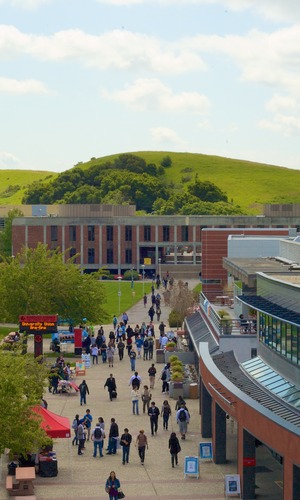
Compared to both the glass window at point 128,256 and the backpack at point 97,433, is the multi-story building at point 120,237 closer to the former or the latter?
Answer: the glass window at point 128,256

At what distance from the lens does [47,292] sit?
201 feet

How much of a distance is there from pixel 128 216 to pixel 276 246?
74.1 m

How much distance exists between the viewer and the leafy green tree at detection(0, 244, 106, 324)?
60969mm

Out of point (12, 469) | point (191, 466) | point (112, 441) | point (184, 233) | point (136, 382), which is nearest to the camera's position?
point (191, 466)

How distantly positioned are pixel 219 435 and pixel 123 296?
218 feet

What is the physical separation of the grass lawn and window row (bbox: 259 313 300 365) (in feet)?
150

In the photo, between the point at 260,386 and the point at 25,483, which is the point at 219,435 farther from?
the point at 25,483

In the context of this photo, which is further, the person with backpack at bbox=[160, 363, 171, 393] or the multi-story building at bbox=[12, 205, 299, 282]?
the multi-story building at bbox=[12, 205, 299, 282]

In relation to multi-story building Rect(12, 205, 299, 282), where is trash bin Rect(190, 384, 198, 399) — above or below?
below

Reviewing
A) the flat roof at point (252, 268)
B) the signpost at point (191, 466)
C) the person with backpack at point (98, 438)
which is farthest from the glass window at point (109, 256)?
the signpost at point (191, 466)

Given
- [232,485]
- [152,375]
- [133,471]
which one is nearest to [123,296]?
[152,375]

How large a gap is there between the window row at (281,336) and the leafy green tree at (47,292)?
1056 inches

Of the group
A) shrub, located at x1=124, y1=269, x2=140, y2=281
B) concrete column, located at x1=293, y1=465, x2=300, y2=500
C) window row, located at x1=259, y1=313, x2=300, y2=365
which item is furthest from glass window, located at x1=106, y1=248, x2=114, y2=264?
concrete column, located at x1=293, y1=465, x2=300, y2=500

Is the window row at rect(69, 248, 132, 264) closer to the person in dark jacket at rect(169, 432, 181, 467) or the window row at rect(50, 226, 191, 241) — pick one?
the window row at rect(50, 226, 191, 241)
